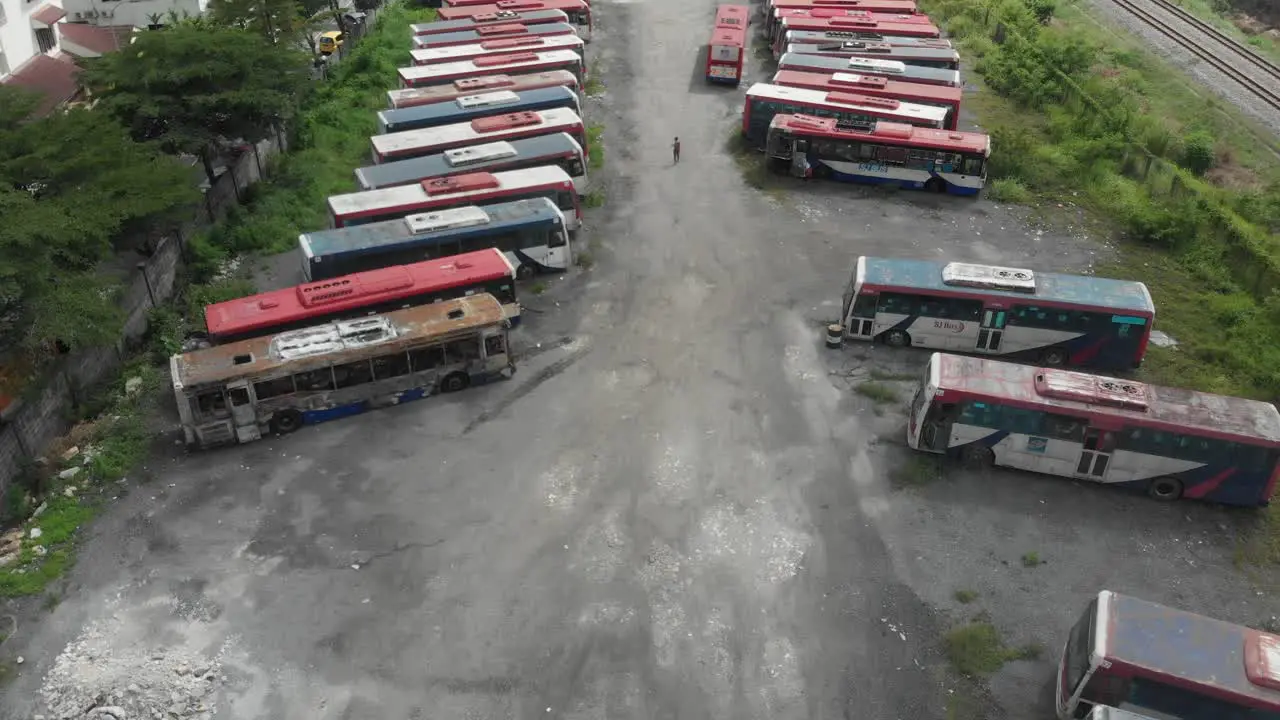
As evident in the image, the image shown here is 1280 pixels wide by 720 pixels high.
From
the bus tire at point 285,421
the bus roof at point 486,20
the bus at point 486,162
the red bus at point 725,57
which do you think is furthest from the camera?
the bus roof at point 486,20

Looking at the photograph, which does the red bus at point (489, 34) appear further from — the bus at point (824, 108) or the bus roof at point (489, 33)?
the bus at point (824, 108)

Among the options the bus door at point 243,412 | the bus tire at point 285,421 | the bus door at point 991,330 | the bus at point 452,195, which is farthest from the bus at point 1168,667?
the bus at point 452,195

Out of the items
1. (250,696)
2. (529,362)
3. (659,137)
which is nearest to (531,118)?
(659,137)

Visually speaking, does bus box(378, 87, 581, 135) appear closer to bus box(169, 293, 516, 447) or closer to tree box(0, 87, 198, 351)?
tree box(0, 87, 198, 351)

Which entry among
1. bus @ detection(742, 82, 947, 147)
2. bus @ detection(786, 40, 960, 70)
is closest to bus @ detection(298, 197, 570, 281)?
bus @ detection(742, 82, 947, 147)

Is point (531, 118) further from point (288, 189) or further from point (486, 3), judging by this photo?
point (486, 3)
